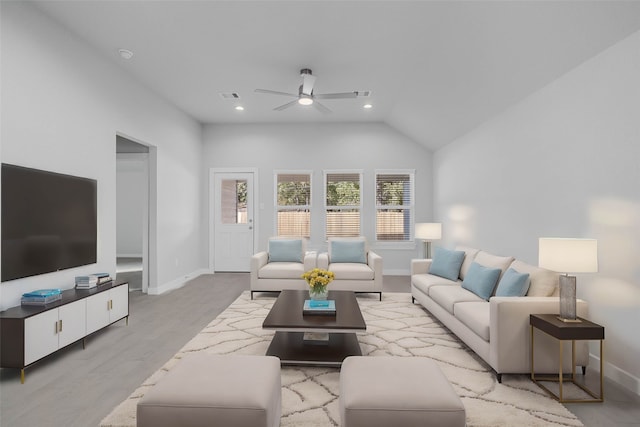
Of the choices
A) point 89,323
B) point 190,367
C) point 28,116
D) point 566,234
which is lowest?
point 89,323

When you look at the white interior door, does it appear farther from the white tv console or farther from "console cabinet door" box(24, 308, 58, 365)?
"console cabinet door" box(24, 308, 58, 365)

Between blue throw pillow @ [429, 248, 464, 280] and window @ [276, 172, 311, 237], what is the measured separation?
10.4 feet

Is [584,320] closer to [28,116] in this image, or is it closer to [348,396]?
[348,396]

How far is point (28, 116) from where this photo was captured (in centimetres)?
299

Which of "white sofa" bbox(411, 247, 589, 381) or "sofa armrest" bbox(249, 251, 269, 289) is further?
"sofa armrest" bbox(249, 251, 269, 289)

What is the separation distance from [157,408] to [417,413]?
1.17 metres

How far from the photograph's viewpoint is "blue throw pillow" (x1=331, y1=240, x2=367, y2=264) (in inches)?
213

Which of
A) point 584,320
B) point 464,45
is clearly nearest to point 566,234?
point 584,320

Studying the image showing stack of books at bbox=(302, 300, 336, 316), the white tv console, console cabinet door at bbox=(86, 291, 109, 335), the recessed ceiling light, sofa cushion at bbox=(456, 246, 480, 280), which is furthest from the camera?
sofa cushion at bbox=(456, 246, 480, 280)

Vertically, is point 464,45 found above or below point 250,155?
above

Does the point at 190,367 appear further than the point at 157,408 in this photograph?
Yes

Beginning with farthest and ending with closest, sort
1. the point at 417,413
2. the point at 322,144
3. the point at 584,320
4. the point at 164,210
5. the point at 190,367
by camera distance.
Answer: the point at 322,144, the point at 164,210, the point at 584,320, the point at 190,367, the point at 417,413

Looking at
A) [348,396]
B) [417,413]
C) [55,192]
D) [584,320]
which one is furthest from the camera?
[55,192]

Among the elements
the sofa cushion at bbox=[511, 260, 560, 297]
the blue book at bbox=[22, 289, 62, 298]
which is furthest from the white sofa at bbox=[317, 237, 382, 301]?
the blue book at bbox=[22, 289, 62, 298]
